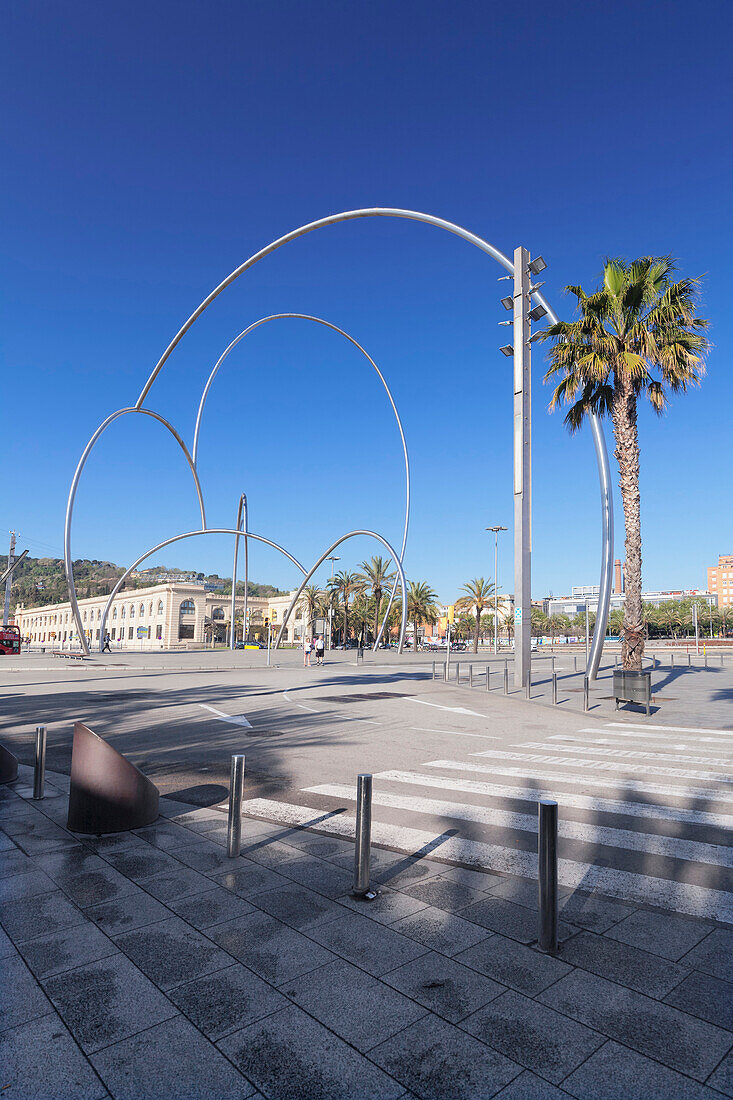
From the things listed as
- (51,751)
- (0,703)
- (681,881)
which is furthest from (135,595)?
(681,881)

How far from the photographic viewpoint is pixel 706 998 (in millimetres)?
3342

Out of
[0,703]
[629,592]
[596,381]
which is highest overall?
[596,381]

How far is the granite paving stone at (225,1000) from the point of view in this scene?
313 cm

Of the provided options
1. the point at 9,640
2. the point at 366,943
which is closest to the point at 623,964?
the point at 366,943

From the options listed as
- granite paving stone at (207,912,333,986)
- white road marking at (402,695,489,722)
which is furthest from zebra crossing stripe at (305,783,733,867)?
white road marking at (402,695,489,722)

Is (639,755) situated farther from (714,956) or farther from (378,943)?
(378,943)

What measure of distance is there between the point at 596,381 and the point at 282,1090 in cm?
2176

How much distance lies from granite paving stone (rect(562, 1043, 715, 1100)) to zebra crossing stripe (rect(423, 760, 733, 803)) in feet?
17.7

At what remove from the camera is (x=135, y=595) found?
119250 mm

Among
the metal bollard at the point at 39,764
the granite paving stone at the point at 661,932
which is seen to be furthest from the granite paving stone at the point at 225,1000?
the metal bollard at the point at 39,764

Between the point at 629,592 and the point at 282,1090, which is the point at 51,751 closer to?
the point at 282,1090

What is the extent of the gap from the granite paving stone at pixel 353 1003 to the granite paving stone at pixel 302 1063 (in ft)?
0.26

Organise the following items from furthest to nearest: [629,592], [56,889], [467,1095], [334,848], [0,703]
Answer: [629,592], [0,703], [334,848], [56,889], [467,1095]

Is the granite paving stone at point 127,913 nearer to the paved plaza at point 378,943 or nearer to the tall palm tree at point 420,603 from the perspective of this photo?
the paved plaza at point 378,943
